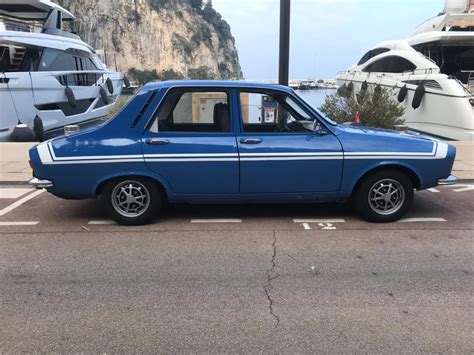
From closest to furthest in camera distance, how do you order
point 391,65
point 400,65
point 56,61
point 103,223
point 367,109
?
point 103,223 → point 367,109 → point 56,61 → point 400,65 → point 391,65

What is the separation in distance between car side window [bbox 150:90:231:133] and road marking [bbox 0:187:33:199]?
10.4ft

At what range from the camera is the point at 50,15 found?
19.9 metres

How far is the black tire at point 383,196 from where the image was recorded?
18.3ft

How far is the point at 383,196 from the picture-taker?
18.4 feet

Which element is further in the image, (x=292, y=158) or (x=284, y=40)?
(x=284, y=40)

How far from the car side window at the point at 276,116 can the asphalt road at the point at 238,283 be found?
113 cm

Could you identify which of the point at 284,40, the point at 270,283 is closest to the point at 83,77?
the point at 284,40

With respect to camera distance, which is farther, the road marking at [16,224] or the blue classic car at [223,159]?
the road marking at [16,224]

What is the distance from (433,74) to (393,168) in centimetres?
1307

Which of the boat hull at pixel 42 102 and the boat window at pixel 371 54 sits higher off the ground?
the boat window at pixel 371 54

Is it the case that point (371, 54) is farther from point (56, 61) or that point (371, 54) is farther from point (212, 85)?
point (212, 85)

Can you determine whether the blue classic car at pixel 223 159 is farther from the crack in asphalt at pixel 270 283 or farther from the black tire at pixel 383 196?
the crack in asphalt at pixel 270 283

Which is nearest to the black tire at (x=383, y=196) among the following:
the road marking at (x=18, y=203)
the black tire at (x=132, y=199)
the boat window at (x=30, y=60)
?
the black tire at (x=132, y=199)

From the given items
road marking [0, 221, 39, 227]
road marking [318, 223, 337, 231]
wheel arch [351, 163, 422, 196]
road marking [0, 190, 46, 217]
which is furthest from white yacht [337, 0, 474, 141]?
road marking [0, 221, 39, 227]
